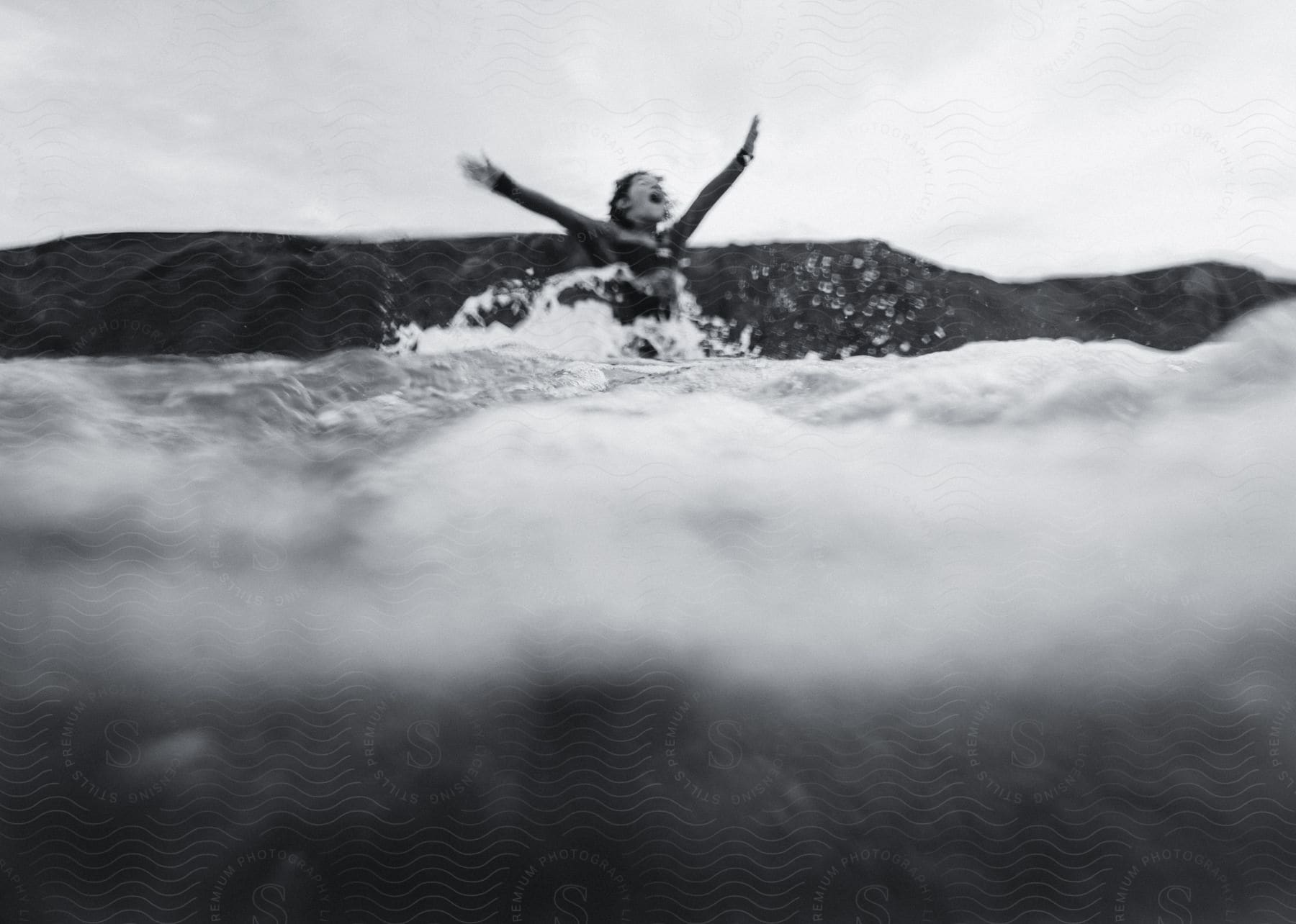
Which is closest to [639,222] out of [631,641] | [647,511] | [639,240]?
[639,240]

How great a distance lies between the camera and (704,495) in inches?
49.6

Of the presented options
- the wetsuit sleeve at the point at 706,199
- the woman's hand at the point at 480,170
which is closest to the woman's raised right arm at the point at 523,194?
the woman's hand at the point at 480,170

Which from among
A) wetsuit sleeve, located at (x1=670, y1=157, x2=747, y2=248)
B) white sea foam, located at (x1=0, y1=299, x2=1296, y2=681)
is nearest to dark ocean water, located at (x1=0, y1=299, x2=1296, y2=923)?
white sea foam, located at (x1=0, y1=299, x2=1296, y2=681)

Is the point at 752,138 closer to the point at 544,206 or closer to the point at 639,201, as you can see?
the point at 639,201

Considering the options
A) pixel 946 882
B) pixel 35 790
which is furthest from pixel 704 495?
pixel 35 790

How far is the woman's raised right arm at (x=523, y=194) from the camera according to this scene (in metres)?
1.37

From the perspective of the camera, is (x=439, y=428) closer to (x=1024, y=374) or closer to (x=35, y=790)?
(x=35, y=790)

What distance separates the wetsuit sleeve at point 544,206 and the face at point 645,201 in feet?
0.20

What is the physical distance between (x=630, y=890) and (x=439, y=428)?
722 millimetres

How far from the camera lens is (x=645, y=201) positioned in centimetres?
137

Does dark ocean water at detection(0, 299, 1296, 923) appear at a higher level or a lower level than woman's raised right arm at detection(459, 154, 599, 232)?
lower

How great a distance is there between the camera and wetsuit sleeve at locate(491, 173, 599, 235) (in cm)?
137

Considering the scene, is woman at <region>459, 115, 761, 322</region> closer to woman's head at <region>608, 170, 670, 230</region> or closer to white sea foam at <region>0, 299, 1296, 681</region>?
woman's head at <region>608, 170, 670, 230</region>

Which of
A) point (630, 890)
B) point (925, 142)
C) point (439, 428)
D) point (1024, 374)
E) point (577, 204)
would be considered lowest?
point (630, 890)
